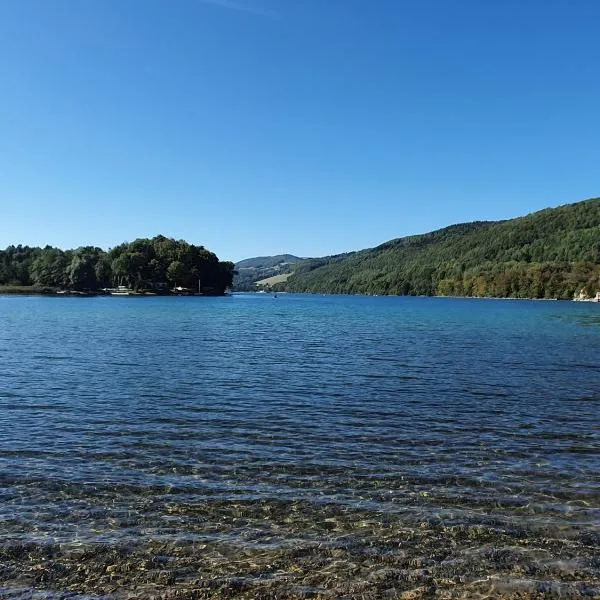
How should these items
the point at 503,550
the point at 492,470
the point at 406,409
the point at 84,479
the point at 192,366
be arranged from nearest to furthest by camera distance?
the point at 503,550 → the point at 84,479 → the point at 492,470 → the point at 406,409 → the point at 192,366

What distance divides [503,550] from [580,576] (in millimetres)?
1472

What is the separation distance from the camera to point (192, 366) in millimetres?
38156

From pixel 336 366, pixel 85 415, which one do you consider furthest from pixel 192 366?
pixel 85 415

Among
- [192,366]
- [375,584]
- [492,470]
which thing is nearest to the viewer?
[375,584]

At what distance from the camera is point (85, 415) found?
73.0ft

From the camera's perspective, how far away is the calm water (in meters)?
10.1

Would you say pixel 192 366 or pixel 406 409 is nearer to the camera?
pixel 406 409

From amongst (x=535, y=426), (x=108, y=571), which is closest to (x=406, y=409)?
(x=535, y=426)

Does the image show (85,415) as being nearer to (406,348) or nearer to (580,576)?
(580,576)

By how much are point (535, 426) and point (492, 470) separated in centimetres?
668

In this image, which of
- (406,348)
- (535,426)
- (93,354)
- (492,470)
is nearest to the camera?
(492,470)

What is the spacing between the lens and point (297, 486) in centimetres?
1455

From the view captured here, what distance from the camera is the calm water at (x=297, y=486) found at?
33.2ft

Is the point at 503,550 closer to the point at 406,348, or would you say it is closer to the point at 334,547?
the point at 334,547
